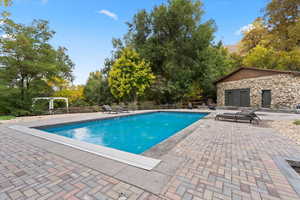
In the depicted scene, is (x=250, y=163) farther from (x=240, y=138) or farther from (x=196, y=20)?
(x=196, y=20)

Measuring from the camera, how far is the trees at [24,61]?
10.2m

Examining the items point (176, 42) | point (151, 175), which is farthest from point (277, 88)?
point (151, 175)

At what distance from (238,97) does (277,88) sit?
332cm

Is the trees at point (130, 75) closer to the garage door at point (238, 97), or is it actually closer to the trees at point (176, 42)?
the trees at point (176, 42)

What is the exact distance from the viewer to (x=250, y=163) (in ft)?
8.67

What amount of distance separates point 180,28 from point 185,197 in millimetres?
18516

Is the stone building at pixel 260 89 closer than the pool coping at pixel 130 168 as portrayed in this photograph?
No

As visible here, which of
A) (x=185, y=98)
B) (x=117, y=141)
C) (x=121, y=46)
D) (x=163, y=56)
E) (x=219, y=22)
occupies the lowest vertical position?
(x=117, y=141)

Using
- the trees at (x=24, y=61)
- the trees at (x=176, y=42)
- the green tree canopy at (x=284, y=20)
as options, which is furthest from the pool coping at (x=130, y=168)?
the trees at (x=176, y=42)

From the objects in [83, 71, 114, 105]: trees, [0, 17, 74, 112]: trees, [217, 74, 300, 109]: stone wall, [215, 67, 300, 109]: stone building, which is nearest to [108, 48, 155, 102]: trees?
[83, 71, 114, 105]: trees

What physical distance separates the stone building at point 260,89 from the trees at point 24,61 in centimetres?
1924

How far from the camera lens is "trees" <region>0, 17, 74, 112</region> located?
10.2m

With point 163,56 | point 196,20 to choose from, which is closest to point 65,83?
point 163,56

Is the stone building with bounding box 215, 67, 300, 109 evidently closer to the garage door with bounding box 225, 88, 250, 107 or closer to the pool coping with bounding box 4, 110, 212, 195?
the garage door with bounding box 225, 88, 250, 107
